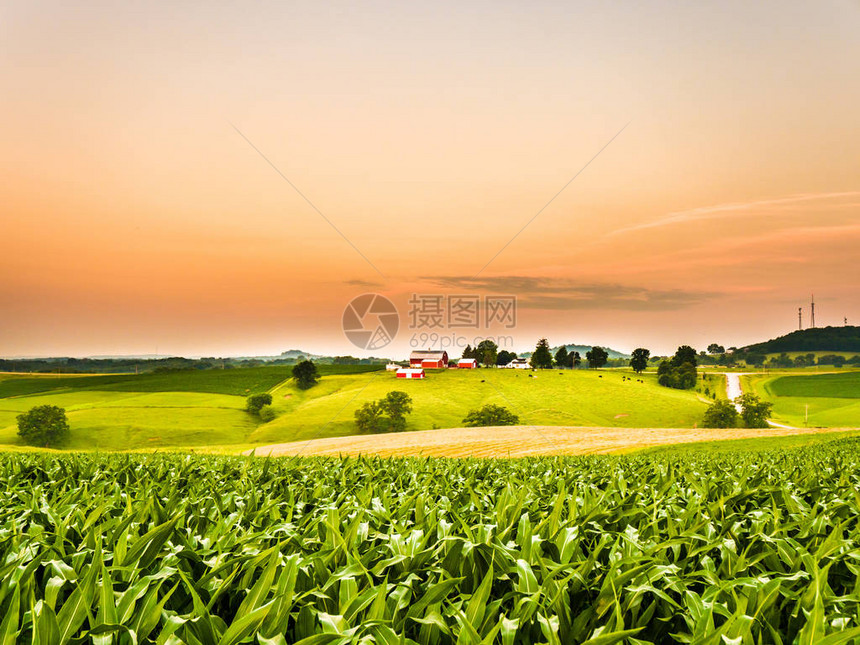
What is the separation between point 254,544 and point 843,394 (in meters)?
138

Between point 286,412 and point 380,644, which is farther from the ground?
point 380,644

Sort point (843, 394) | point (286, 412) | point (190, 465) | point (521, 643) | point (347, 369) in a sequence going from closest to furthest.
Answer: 1. point (521, 643)
2. point (190, 465)
3. point (286, 412)
4. point (843, 394)
5. point (347, 369)

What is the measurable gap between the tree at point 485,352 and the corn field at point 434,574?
387 ft

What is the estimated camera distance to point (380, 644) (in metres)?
1.99

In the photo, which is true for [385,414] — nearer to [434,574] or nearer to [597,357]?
[597,357]

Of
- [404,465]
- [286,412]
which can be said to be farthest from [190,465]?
[286,412]

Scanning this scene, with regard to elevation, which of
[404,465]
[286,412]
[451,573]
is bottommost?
[286,412]

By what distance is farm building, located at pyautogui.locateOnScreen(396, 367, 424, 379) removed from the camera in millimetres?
105000

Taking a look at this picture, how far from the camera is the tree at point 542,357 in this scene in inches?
4919

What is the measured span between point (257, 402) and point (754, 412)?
92.1 metres

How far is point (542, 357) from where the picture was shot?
412 ft

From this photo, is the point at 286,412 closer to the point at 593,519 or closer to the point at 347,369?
the point at 347,369

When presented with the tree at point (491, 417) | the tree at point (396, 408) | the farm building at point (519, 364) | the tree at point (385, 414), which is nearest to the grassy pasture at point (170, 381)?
the tree at point (385, 414)

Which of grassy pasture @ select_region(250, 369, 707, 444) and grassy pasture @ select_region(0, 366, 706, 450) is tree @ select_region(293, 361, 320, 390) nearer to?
grassy pasture @ select_region(0, 366, 706, 450)
